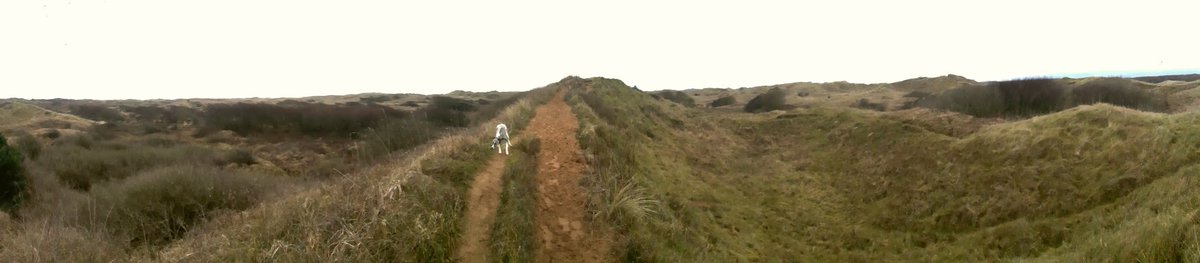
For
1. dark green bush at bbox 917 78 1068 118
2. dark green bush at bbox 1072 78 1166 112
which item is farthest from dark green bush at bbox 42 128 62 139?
dark green bush at bbox 1072 78 1166 112

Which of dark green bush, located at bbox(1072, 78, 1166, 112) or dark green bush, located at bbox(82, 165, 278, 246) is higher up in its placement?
dark green bush, located at bbox(1072, 78, 1166, 112)

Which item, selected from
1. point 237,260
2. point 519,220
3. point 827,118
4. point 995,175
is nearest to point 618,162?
point 519,220

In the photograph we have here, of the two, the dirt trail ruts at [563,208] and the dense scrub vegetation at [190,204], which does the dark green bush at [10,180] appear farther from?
the dirt trail ruts at [563,208]

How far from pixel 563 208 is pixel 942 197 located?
381 inches

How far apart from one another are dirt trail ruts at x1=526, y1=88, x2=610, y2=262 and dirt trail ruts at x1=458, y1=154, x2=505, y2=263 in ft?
2.44

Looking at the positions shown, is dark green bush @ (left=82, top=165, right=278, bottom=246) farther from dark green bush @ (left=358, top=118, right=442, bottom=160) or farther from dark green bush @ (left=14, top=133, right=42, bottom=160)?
dark green bush @ (left=14, top=133, right=42, bottom=160)

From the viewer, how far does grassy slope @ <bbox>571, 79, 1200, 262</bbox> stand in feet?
26.0

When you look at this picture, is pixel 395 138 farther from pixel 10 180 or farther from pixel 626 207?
pixel 626 207

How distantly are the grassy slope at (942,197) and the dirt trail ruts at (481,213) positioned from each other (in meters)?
1.71

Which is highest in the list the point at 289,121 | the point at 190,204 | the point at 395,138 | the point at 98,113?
the point at 98,113

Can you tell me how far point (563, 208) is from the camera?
335 inches

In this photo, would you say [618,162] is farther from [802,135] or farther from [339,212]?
[802,135]

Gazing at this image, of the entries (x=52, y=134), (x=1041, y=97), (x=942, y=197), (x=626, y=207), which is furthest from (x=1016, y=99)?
(x=52, y=134)

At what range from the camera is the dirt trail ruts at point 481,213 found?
6.23 meters
